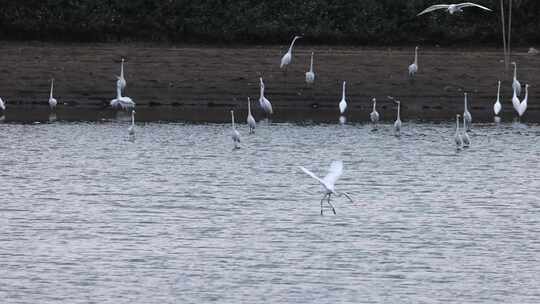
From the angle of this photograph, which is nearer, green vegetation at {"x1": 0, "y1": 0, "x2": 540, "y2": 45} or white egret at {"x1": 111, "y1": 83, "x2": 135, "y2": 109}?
white egret at {"x1": 111, "y1": 83, "x2": 135, "y2": 109}

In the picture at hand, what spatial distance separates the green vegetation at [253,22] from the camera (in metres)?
41.7

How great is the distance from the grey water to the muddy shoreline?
5030mm

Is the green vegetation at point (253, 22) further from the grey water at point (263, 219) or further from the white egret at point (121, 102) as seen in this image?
the grey water at point (263, 219)

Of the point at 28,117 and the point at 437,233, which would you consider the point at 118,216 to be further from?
the point at 28,117

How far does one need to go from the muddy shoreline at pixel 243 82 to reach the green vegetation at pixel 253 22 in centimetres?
305

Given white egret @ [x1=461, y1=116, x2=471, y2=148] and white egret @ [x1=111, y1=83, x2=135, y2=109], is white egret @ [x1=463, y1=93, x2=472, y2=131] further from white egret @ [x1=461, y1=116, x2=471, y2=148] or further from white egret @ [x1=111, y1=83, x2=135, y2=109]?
white egret @ [x1=111, y1=83, x2=135, y2=109]

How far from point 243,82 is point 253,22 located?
221 inches

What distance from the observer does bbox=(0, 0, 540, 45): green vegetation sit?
41.7 m

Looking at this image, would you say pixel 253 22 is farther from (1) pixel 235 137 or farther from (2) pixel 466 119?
(1) pixel 235 137

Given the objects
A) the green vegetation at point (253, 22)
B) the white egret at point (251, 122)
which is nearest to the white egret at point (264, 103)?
the white egret at point (251, 122)

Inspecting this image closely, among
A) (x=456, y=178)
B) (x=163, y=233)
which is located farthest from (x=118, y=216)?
(x=456, y=178)

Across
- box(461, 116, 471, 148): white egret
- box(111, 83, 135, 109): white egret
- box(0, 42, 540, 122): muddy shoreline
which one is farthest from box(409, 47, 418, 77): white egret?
box(111, 83, 135, 109): white egret

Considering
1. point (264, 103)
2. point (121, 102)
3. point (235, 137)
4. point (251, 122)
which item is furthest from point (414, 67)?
point (235, 137)

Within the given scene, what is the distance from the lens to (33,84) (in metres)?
36.3
